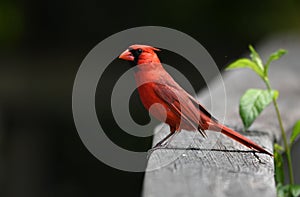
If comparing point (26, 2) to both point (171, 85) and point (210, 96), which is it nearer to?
point (210, 96)

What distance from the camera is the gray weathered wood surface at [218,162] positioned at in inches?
60.3

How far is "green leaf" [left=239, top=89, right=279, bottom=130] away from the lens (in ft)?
7.47

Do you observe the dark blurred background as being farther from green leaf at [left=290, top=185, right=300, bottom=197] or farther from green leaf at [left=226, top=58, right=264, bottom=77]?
green leaf at [left=290, top=185, right=300, bottom=197]

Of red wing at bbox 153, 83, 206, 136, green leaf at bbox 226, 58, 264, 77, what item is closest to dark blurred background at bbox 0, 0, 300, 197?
green leaf at bbox 226, 58, 264, 77

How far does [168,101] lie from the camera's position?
2180 mm

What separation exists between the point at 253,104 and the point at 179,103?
30 cm

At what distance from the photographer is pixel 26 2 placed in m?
7.07

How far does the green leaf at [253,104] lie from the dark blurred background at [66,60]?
3245 mm

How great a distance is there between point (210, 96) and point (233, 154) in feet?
3.91

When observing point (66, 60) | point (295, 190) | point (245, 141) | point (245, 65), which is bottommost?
point (66, 60)

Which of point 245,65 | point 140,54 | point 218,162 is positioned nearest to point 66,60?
point 245,65

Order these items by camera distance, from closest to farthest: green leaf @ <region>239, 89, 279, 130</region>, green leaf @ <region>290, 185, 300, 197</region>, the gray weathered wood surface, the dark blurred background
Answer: the gray weathered wood surface, green leaf @ <region>290, 185, 300, 197</region>, green leaf @ <region>239, 89, 279, 130</region>, the dark blurred background

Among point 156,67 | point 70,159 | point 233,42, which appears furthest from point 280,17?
point 156,67

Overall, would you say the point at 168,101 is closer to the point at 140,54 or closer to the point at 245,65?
the point at 140,54
